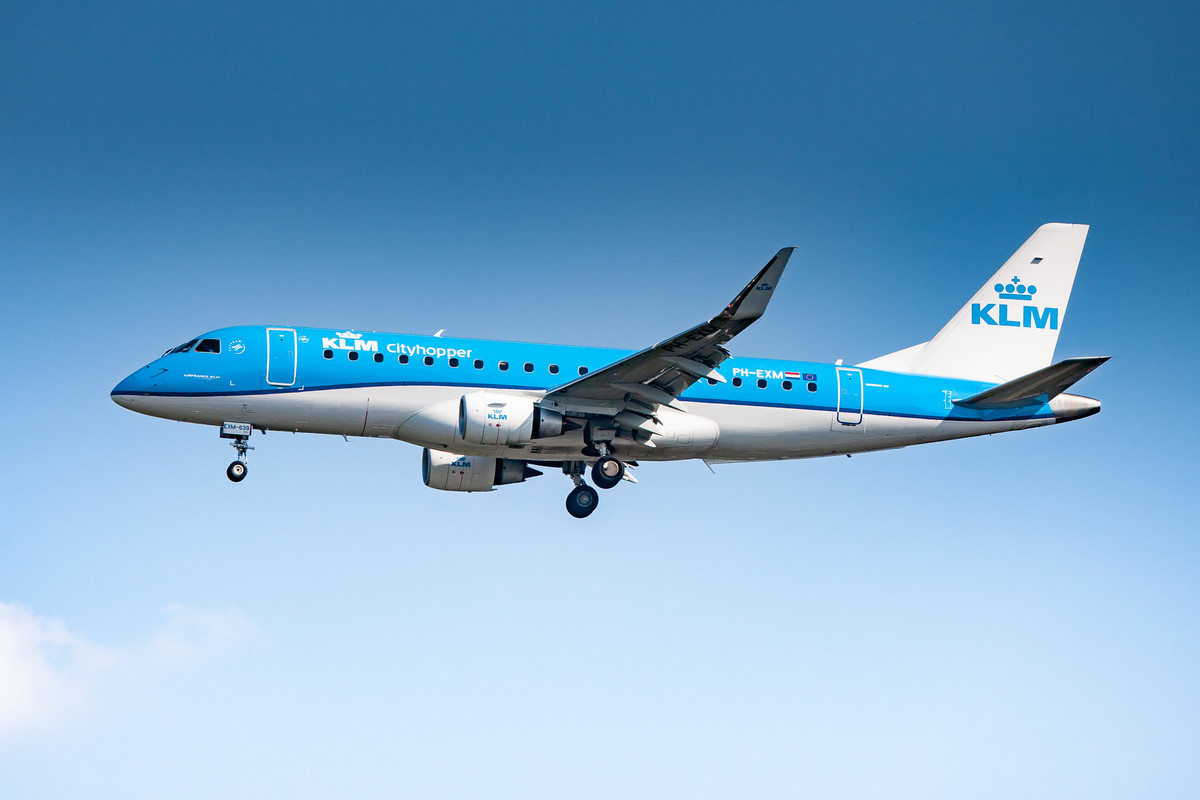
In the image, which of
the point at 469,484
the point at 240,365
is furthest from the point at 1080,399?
the point at 240,365

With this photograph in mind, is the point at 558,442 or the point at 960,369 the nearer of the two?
the point at 558,442

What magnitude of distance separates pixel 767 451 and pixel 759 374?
2.19 metres

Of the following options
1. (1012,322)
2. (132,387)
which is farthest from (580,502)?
(1012,322)

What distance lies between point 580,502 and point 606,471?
73.9 inches

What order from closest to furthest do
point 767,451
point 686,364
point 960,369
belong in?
point 686,364
point 767,451
point 960,369

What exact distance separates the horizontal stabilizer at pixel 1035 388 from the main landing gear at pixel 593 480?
10.3 m

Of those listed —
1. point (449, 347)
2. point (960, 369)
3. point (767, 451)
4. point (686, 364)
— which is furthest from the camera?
point (960, 369)

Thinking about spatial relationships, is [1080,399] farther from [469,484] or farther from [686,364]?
[469,484]

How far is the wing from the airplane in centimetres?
5

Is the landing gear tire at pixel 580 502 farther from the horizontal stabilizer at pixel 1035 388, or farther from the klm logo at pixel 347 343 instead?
the horizontal stabilizer at pixel 1035 388

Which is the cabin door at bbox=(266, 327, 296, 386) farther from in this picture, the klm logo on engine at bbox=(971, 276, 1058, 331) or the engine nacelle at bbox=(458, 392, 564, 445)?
the klm logo on engine at bbox=(971, 276, 1058, 331)

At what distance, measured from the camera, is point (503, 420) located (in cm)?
3166

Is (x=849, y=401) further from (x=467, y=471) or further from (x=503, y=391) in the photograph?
(x=467, y=471)

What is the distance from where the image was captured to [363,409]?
31922 millimetres
